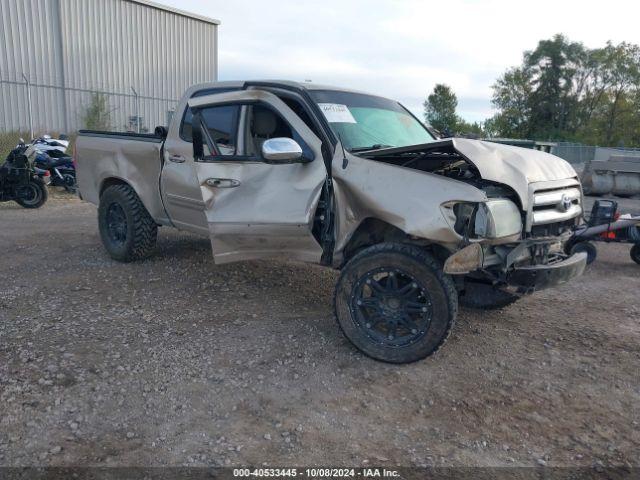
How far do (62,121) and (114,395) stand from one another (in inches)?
716

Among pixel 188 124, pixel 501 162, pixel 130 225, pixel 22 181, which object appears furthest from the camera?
pixel 22 181

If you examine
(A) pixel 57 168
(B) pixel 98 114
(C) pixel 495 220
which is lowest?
(A) pixel 57 168

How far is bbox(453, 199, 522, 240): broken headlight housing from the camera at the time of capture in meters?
3.31

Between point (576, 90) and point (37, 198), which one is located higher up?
point (576, 90)

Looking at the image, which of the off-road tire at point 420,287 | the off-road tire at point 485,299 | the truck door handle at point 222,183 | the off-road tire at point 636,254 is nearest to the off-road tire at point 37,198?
the truck door handle at point 222,183

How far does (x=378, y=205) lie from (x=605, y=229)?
149 inches

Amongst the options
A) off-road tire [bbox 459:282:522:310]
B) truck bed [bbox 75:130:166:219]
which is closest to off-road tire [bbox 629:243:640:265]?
off-road tire [bbox 459:282:522:310]

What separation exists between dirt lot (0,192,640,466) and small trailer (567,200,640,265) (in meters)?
0.82

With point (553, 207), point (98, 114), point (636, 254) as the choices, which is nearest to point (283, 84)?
point (553, 207)

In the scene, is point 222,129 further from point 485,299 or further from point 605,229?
point 605,229

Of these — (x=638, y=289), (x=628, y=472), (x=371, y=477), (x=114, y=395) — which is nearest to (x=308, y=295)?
(x=114, y=395)

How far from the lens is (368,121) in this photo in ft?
15.0

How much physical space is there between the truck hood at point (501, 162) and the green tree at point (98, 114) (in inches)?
694

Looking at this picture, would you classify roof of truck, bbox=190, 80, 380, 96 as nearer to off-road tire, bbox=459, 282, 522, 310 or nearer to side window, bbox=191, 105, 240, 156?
side window, bbox=191, 105, 240, 156
